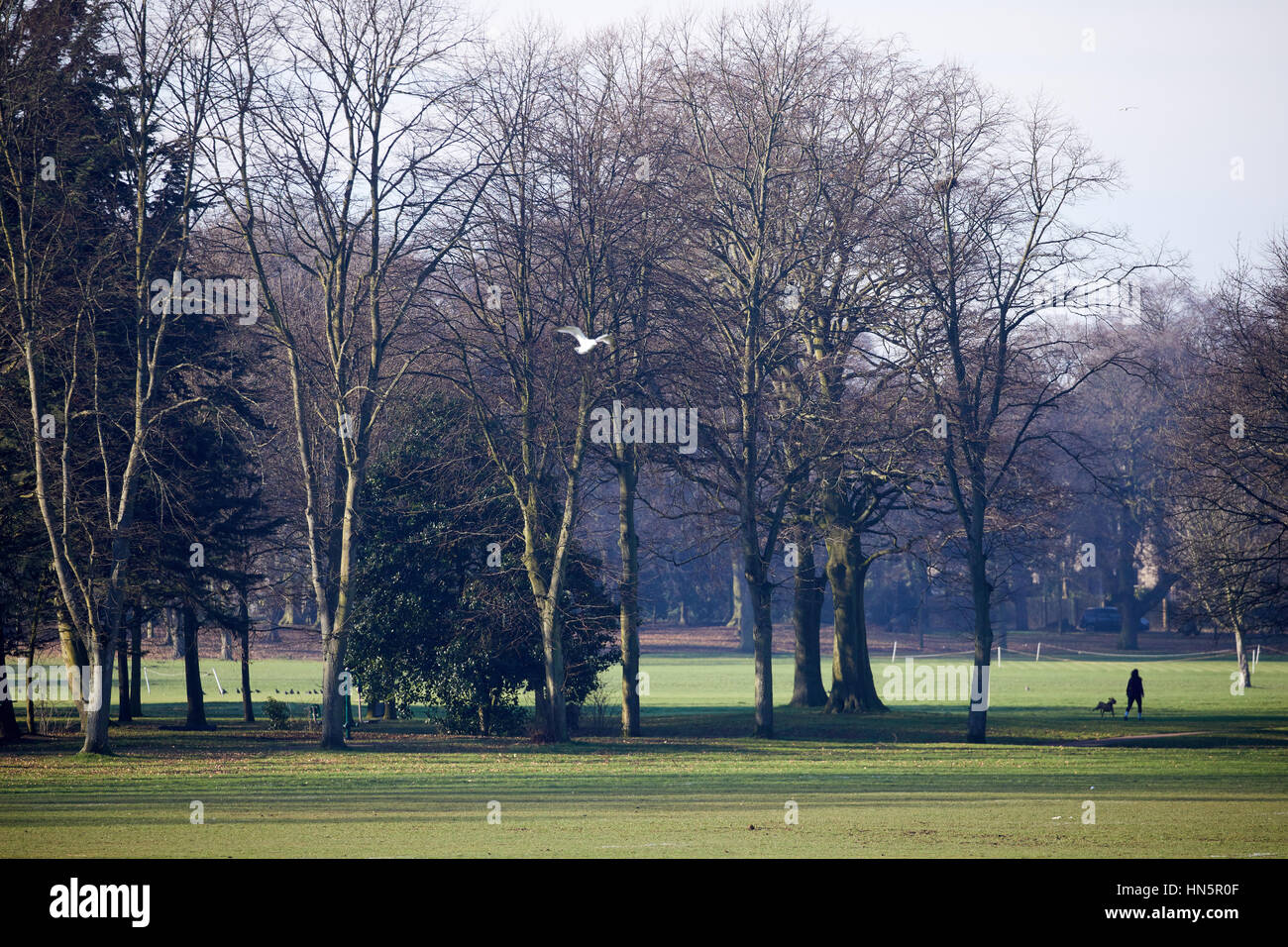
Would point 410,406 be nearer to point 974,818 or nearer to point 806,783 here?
point 806,783

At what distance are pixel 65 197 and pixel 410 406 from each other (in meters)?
10.2

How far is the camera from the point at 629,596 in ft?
110

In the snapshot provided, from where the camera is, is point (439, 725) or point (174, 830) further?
point (439, 725)

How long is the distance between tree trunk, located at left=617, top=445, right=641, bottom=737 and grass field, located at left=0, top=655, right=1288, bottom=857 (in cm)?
103

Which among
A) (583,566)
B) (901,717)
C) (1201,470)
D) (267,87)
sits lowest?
(901,717)

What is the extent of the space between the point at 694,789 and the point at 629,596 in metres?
11.4

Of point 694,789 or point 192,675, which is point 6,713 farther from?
point 694,789

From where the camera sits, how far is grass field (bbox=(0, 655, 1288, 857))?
15.5 metres

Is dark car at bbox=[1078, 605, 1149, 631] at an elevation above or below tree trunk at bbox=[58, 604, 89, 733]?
below

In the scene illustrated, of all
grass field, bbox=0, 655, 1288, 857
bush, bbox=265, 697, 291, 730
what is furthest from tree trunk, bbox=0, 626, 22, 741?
bush, bbox=265, 697, 291, 730

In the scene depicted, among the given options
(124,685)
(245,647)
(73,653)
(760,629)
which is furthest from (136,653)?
(760,629)

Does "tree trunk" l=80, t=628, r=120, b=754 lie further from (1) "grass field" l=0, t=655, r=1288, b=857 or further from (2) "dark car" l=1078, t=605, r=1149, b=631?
(2) "dark car" l=1078, t=605, r=1149, b=631

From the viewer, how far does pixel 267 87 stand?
31281mm

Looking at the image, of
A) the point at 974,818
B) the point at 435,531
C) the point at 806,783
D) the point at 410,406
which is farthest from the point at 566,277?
the point at 974,818
